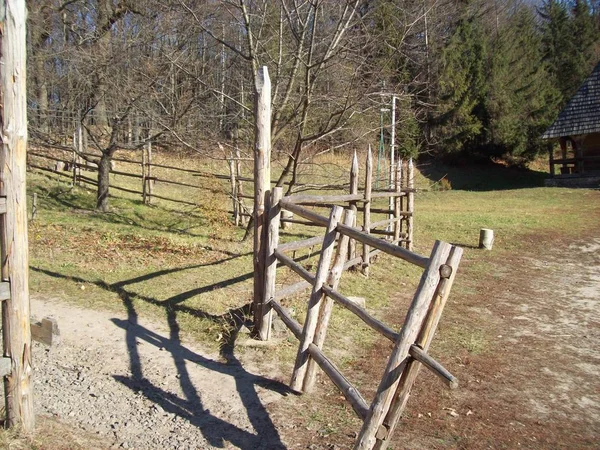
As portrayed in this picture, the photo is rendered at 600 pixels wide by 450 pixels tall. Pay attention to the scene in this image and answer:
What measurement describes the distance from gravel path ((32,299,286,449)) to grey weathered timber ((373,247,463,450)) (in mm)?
868

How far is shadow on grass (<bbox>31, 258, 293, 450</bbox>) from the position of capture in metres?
3.74

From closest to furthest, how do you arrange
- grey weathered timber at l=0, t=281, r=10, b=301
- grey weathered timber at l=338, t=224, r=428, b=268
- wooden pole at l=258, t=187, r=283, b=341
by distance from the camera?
grey weathered timber at l=338, t=224, r=428, b=268 < grey weathered timber at l=0, t=281, r=10, b=301 < wooden pole at l=258, t=187, r=283, b=341

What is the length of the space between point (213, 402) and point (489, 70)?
106 ft

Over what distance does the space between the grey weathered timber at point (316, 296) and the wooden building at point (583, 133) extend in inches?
869

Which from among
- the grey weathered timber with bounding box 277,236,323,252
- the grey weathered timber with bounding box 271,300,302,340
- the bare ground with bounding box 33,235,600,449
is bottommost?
the bare ground with bounding box 33,235,600,449

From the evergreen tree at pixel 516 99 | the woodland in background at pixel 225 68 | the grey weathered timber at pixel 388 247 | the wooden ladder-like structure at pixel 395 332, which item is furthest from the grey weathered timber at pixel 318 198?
the evergreen tree at pixel 516 99

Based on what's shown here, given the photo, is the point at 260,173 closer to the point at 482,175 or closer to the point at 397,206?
the point at 397,206

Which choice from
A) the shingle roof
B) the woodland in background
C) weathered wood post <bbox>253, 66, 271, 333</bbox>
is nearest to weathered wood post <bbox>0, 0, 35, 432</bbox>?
weathered wood post <bbox>253, 66, 271, 333</bbox>

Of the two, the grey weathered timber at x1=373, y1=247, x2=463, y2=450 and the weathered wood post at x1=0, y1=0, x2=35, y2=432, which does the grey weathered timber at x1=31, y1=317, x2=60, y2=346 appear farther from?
the grey weathered timber at x1=373, y1=247, x2=463, y2=450

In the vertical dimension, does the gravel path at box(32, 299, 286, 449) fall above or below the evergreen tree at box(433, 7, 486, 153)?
below

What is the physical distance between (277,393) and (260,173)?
7.61 feet

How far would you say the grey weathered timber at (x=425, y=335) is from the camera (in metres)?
2.85

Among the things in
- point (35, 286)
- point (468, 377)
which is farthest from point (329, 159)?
point (468, 377)

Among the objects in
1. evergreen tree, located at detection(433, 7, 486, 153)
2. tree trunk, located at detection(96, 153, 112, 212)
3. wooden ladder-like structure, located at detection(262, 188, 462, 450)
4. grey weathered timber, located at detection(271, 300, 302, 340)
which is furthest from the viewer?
evergreen tree, located at detection(433, 7, 486, 153)
